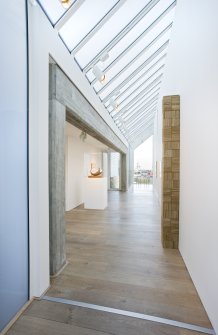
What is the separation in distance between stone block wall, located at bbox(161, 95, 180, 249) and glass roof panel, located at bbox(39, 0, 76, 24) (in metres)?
1.97

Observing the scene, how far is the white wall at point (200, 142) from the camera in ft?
5.22

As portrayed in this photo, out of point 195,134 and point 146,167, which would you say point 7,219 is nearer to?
point 195,134

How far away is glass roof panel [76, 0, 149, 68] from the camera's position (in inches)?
112

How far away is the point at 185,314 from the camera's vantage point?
1.72 meters

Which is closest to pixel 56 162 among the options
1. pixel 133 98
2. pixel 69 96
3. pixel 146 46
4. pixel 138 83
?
pixel 69 96

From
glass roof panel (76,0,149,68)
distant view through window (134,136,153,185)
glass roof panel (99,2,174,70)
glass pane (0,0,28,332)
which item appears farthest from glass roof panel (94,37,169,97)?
distant view through window (134,136,153,185)

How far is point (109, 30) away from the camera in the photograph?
10.1 feet

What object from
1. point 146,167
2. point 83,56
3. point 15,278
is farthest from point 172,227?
point 146,167

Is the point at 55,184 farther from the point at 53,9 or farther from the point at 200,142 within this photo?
the point at 53,9

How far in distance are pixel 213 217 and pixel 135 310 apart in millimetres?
1181

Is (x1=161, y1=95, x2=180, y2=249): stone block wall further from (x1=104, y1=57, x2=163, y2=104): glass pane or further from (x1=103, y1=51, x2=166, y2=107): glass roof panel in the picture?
(x1=104, y1=57, x2=163, y2=104): glass pane

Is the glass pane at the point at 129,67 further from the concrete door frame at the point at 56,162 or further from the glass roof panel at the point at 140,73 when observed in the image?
the concrete door frame at the point at 56,162

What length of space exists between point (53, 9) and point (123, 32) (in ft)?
5.02

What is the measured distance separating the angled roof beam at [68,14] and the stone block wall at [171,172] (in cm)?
183
